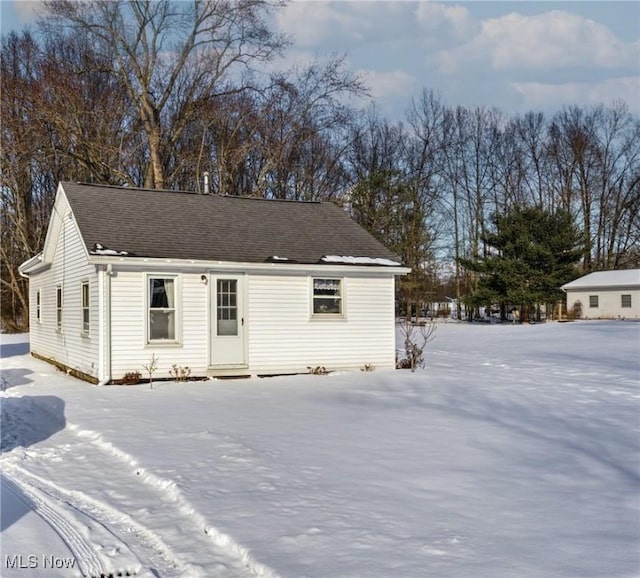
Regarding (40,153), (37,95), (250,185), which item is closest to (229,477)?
(37,95)

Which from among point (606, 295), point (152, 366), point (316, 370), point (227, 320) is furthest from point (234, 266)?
point (606, 295)

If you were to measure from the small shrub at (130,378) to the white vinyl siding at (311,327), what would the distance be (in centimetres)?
250

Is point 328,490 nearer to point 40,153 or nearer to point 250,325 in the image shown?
point 250,325

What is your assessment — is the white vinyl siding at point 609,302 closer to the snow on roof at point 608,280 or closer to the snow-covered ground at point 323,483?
the snow on roof at point 608,280

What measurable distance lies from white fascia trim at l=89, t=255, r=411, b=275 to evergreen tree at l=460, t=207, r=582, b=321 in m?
24.6

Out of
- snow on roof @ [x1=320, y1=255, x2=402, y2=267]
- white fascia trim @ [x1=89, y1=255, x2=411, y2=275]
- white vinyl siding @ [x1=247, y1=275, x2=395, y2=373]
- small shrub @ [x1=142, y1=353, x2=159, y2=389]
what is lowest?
small shrub @ [x1=142, y1=353, x2=159, y2=389]

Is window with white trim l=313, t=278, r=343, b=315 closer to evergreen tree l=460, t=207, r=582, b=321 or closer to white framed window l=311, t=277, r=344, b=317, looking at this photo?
white framed window l=311, t=277, r=344, b=317

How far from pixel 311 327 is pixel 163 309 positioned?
3.42 m

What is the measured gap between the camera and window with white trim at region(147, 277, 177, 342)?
13.7 metres

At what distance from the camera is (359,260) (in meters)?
15.5

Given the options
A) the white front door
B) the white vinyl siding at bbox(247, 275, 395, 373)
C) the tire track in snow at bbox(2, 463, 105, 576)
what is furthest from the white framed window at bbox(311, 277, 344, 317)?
the tire track in snow at bbox(2, 463, 105, 576)

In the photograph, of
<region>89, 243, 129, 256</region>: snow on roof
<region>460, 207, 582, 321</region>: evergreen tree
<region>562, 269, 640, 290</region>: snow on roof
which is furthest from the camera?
<region>562, 269, 640, 290</region>: snow on roof

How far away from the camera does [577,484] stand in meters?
5.96

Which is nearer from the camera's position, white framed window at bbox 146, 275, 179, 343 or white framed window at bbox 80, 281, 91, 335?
white framed window at bbox 146, 275, 179, 343
